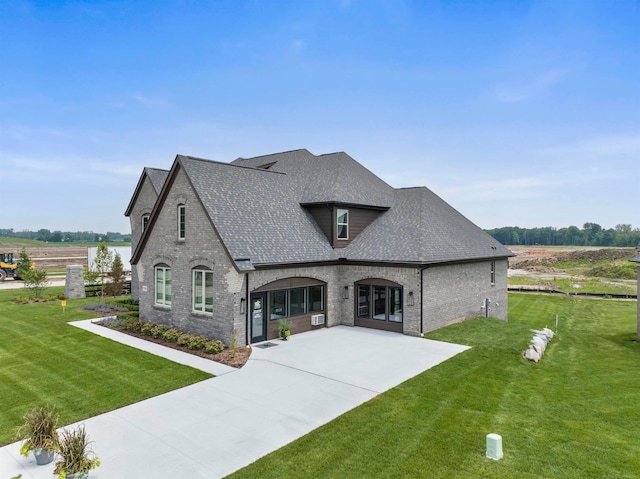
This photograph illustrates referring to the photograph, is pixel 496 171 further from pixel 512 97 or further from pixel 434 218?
pixel 434 218

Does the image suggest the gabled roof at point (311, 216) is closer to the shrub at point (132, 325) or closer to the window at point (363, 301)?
the window at point (363, 301)

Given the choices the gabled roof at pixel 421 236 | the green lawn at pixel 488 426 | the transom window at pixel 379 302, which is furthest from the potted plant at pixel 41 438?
the transom window at pixel 379 302

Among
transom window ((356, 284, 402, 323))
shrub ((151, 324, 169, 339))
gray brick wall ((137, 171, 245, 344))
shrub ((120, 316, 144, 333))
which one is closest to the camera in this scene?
gray brick wall ((137, 171, 245, 344))

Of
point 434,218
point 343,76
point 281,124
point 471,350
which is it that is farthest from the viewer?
point 281,124

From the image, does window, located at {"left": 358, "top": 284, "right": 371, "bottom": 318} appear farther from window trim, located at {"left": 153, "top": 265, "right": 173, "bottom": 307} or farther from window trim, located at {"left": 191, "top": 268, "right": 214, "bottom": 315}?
window trim, located at {"left": 153, "top": 265, "right": 173, "bottom": 307}

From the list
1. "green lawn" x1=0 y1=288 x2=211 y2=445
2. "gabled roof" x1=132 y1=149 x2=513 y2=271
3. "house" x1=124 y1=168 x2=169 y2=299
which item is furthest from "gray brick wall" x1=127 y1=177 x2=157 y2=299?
"green lawn" x1=0 y1=288 x2=211 y2=445

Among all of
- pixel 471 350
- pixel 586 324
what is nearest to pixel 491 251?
pixel 586 324

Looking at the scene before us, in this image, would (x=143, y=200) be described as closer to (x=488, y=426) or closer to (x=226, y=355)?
(x=226, y=355)
